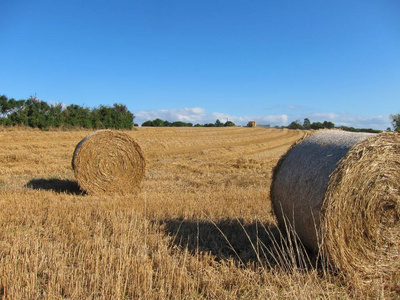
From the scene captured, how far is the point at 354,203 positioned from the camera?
411 centimetres

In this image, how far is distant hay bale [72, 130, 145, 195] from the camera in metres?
9.05

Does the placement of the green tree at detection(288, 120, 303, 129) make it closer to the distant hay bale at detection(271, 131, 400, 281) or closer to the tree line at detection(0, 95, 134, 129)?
the tree line at detection(0, 95, 134, 129)

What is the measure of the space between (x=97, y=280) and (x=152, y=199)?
157 inches

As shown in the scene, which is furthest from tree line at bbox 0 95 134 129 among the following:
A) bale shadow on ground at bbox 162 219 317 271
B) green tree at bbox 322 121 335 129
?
green tree at bbox 322 121 335 129

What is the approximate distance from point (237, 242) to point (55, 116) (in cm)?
2401

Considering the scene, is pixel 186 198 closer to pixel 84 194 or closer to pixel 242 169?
pixel 84 194

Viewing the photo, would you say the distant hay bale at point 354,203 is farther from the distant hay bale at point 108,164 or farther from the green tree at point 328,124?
the green tree at point 328,124

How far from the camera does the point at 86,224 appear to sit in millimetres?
5512

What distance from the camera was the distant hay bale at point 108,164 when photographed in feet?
Result: 29.7

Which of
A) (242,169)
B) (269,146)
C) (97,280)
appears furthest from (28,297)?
(269,146)

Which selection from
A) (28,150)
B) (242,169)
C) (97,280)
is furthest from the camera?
(28,150)

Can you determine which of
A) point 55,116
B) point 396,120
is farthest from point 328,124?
point 55,116

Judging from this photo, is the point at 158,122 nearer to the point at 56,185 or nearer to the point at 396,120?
the point at 396,120

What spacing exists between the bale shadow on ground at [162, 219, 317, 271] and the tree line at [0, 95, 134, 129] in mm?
21282
